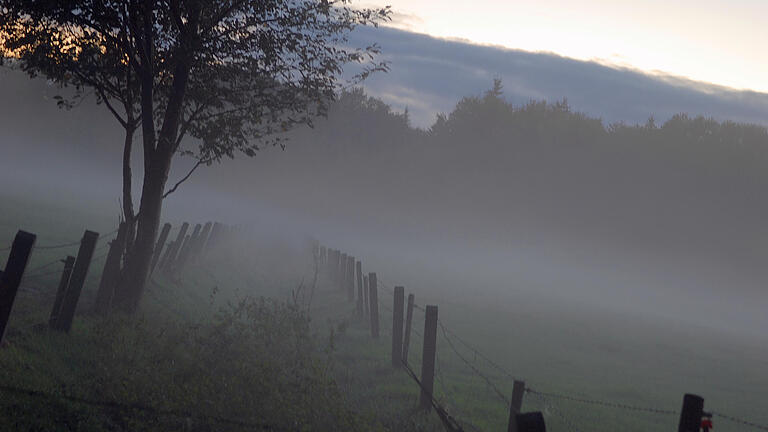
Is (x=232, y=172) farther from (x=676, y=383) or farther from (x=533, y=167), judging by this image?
(x=676, y=383)

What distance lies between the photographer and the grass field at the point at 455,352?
10531 millimetres

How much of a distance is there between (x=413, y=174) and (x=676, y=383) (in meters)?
66.6

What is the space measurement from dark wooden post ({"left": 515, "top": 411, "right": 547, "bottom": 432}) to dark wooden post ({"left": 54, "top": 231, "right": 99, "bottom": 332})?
27.4 ft

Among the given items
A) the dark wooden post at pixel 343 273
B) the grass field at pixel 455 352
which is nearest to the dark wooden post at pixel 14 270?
the grass field at pixel 455 352

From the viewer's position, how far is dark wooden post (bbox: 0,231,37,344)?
27.3 ft

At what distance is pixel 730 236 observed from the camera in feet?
219

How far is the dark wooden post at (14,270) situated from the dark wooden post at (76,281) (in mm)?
2191

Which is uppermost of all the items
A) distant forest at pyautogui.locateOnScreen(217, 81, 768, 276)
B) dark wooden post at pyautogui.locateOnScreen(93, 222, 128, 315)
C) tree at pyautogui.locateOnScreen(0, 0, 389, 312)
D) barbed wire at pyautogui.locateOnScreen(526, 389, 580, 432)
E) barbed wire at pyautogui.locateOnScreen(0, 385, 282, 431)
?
distant forest at pyautogui.locateOnScreen(217, 81, 768, 276)

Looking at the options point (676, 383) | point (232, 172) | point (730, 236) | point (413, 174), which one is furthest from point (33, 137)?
point (676, 383)

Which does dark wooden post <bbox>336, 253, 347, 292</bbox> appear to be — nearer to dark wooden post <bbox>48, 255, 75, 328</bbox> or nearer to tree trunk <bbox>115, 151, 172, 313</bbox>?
tree trunk <bbox>115, 151, 172, 313</bbox>

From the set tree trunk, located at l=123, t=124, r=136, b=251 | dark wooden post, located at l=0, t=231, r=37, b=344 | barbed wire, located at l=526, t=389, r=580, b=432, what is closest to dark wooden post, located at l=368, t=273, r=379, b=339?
barbed wire, located at l=526, t=389, r=580, b=432

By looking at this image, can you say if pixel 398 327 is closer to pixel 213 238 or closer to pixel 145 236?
pixel 145 236

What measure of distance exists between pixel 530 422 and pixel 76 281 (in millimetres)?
8683

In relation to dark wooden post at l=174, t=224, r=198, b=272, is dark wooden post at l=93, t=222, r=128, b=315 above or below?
below
